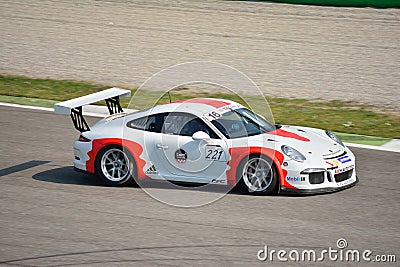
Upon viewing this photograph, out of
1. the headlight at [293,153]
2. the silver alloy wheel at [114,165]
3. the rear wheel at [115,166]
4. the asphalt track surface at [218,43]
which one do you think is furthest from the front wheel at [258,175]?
the asphalt track surface at [218,43]

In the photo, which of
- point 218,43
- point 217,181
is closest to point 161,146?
point 217,181

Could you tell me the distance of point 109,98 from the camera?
11.8 meters

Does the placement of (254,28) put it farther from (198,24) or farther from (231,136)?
(231,136)

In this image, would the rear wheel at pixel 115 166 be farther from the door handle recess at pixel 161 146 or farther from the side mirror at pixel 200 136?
the side mirror at pixel 200 136

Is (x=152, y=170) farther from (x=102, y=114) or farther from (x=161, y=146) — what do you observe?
(x=102, y=114)

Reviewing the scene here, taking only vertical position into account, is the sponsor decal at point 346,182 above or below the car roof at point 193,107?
below

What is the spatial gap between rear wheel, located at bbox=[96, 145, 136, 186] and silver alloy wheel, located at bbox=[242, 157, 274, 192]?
1.67 meters

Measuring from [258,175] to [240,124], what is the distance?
0.89 metres

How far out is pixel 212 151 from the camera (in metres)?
10.5

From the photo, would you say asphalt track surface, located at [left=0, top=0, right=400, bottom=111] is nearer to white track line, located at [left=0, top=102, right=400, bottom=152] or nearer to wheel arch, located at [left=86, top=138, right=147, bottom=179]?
white track line, located at [left=0, top=102, right=400, bottom=152]

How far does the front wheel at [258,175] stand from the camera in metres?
10.3

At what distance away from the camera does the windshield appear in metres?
10.7

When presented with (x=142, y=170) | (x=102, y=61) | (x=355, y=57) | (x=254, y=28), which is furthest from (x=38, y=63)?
(x=142, y=170)

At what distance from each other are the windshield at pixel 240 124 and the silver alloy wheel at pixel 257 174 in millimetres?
483
